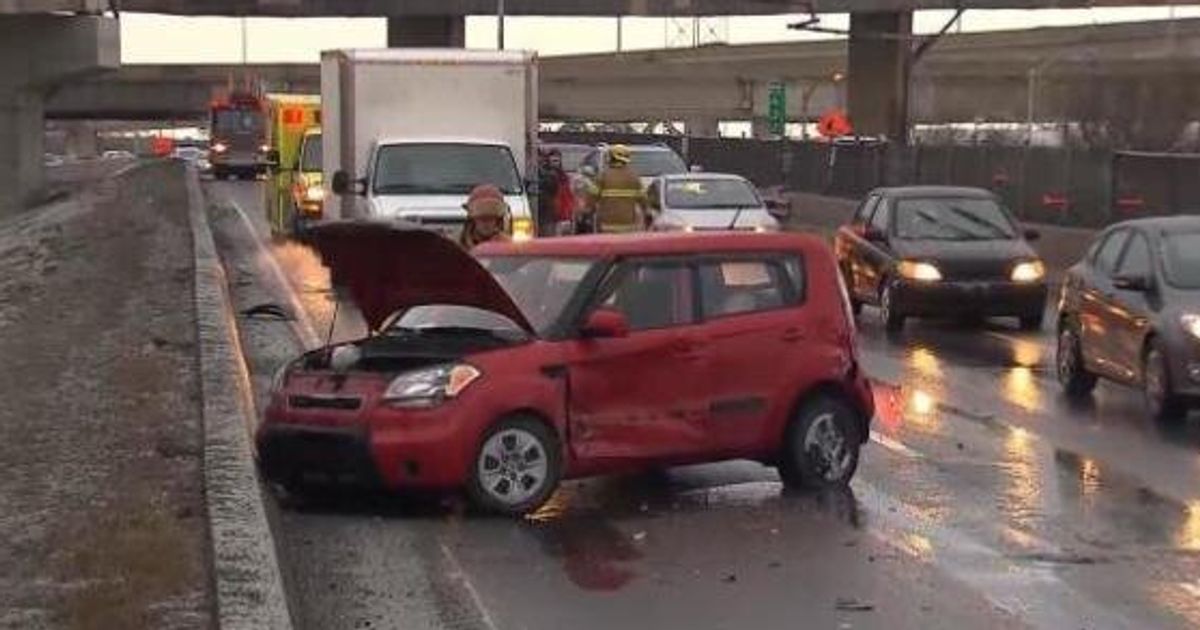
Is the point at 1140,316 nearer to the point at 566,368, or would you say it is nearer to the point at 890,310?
the point at 566,368

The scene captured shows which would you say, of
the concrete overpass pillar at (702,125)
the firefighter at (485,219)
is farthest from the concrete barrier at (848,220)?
the concrete overpass pillar at (702,125)

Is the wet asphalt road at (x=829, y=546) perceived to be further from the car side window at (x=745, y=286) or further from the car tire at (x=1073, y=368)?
the car tire at (x=1073, y=368)

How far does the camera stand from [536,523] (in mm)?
10211

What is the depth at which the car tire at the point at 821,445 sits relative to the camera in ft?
37.0

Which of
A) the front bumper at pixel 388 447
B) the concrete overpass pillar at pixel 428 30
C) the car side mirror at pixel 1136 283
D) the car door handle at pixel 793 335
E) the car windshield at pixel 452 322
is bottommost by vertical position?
the front bumper at pixel 388 447

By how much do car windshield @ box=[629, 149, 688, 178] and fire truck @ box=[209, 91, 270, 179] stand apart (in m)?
38.1

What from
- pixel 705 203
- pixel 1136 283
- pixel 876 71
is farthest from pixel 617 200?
pixel 876 71

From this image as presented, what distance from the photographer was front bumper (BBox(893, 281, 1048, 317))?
2127 centimetres

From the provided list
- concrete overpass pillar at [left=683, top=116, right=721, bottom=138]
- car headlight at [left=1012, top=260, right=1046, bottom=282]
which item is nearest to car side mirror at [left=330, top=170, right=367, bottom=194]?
car headlight at [left=1012, top=260, right=1046, bottom=282]

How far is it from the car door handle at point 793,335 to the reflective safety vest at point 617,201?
13.6 meters

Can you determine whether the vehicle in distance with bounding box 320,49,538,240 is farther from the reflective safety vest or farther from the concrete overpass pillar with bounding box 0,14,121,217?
the concrete overpass pillar with bounding box 0,14,121,217

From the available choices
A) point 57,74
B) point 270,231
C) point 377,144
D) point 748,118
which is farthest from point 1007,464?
point 748,118

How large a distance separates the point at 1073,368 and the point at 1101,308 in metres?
0.85

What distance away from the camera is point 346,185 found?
22.2 m
